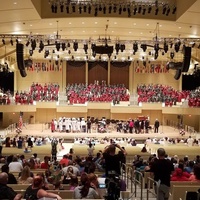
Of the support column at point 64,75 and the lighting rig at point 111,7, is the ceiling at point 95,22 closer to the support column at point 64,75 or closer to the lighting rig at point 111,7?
the lighting rig at point 111,7

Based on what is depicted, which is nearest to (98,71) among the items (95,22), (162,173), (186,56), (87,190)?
(95,22)

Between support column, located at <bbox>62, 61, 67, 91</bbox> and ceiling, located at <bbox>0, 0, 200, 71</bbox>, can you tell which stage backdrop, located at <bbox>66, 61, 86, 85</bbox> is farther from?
ceiling, located at <bbox>0, 0, 200, 71</bbox>

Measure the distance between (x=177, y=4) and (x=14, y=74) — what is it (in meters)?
21.3

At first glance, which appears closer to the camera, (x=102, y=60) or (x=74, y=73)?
(x=102, y=60)

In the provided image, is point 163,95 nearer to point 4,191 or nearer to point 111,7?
point 111,7

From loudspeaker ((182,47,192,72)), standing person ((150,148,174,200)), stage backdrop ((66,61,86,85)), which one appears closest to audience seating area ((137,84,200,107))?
stage backdrop ((66,61,86,85))

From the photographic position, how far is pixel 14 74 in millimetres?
36938

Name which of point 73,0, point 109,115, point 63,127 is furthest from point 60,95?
point 73,0

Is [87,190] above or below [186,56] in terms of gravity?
below

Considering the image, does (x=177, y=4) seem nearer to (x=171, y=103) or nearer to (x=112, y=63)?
(x=171, y=103)

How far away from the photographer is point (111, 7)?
60.6 feet

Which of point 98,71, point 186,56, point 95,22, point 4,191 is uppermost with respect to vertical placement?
point 95,22

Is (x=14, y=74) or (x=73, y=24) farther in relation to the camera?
(x=14, y=74)

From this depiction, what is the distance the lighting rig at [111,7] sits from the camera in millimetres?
18203
